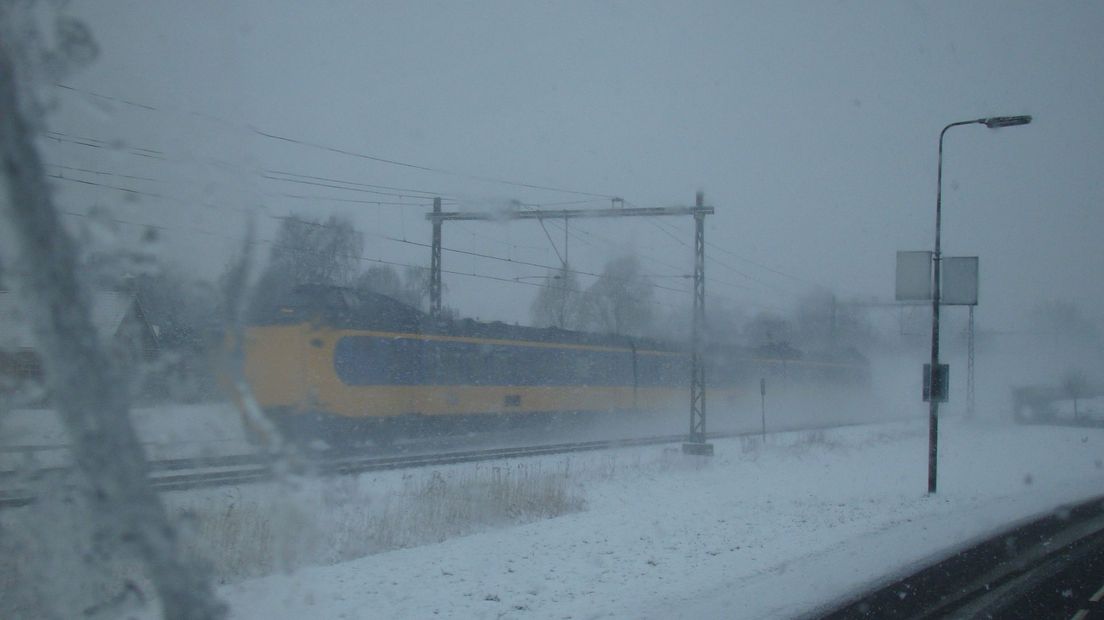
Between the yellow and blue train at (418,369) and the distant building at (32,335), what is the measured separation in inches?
200

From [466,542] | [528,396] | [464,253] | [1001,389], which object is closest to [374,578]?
[466,542]

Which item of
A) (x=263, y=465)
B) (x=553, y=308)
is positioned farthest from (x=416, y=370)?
(x=553, y=308)

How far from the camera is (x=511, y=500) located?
1280cm

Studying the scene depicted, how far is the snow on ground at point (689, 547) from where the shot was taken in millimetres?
7812

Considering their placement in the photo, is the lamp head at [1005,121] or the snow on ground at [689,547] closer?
the snow on ground at [689,547]

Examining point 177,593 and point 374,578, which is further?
point 374,578

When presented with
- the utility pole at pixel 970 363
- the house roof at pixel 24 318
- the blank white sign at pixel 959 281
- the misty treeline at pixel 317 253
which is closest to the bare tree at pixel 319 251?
the misty treeline at pixel 317 253

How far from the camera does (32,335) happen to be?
3.56m

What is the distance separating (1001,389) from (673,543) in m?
49.5

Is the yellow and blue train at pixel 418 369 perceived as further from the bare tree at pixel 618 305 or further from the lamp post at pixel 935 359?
the lamp post at pixel 935 359

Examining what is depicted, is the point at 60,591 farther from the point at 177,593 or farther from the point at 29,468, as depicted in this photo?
the point at 177,593

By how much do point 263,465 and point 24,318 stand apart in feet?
19.0

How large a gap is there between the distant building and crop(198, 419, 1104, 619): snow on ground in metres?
2.73

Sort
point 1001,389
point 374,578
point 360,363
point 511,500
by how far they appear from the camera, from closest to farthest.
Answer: point 374,578, point 511,500, point 360,363, point 1001,389
